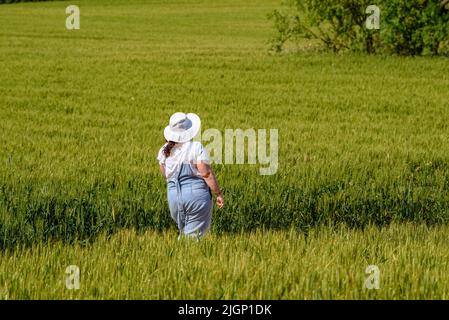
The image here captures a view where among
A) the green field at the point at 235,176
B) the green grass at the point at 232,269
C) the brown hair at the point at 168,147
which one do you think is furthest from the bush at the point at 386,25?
the green grass at the point at 232,269

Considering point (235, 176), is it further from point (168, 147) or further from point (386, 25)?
point (386, 25)

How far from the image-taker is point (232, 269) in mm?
5309

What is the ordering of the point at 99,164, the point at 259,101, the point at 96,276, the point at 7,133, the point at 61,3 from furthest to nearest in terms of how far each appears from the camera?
the point at 61,3
the point at 259,101
the point at 7,133
the point at 99,164
the point at 96,276

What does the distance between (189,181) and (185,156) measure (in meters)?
0.20

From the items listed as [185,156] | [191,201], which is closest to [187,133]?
[185,156]

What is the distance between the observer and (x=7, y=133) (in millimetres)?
12867

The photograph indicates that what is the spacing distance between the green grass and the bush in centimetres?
1708

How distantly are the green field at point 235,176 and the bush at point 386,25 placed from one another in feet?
2.65

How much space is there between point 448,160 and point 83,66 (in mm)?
13437

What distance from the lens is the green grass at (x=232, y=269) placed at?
491cm

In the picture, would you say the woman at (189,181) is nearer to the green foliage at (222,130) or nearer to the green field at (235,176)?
the green field at (235,176)

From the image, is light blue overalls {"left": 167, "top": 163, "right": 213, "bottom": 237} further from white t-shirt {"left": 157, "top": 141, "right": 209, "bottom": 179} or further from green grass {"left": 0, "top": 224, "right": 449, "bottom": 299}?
green grass {"left": 0, "top": 224, "right": 449, "bottom": 299}

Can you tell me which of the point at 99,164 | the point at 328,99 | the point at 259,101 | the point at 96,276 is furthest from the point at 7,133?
the point at 96,276
